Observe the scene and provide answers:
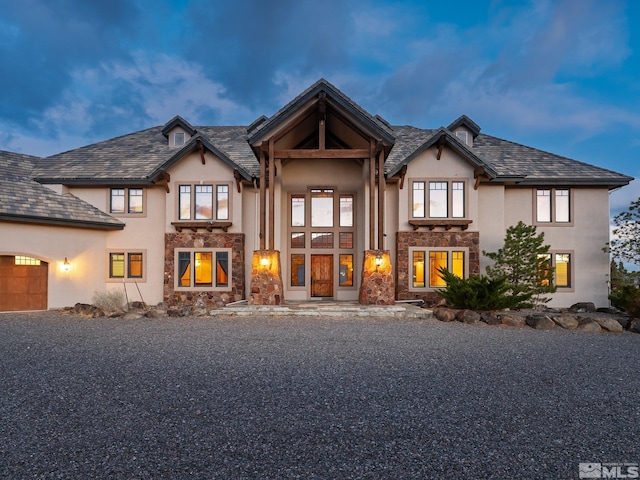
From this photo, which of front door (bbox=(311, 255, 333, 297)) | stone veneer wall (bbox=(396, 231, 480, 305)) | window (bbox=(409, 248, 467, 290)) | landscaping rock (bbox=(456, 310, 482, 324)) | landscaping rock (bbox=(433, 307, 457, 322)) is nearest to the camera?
landscaping rock (bbox=(456, 310, 482, 324))

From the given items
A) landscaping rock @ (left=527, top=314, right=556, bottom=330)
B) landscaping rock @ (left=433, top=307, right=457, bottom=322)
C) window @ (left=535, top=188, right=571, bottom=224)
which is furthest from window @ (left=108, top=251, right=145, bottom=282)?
window @ (left=535, top=188, right=571, bottom=224)

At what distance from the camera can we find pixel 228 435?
3.52 m

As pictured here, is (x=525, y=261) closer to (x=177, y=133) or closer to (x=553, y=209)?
(x=553, y=209)

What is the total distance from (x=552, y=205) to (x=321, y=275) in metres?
10.3

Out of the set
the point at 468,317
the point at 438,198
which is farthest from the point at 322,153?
the point at 468,317

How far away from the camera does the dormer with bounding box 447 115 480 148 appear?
16.4m

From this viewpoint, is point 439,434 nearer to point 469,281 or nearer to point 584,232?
point 469,281

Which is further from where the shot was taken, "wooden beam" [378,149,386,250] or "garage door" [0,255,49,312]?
"garage door" [0,255,49,312]

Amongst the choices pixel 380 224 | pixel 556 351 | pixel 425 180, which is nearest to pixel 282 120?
pixel 380 224

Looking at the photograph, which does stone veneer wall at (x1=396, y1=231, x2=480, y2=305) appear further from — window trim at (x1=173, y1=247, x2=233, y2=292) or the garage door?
the garage door

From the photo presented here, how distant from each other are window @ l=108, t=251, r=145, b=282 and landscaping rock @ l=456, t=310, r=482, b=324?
41.6 ft

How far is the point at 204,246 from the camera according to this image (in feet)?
48.6

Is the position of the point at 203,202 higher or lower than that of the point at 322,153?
lower

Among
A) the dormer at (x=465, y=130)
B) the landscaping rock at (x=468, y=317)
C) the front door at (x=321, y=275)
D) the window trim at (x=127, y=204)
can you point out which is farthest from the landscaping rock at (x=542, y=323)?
the window trim at (x=127, y=204)
